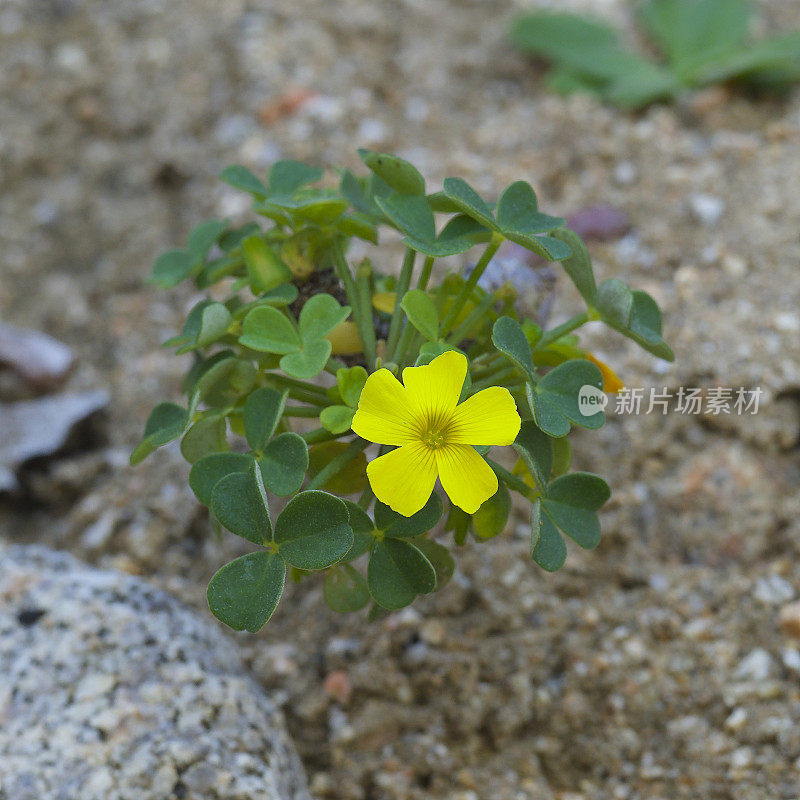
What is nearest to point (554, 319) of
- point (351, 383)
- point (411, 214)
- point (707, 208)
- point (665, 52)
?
point (707, 208)

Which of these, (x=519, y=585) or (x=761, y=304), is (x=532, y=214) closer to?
(x=519, y=585)

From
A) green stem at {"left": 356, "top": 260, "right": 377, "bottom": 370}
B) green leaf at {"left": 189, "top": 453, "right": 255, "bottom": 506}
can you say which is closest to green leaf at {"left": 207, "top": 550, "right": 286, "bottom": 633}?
green leaf at {"left": 189, "top": 453, "right": 255, "bottom": 506}

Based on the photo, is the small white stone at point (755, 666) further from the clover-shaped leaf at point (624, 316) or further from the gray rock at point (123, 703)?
the gray rock at point (123, 703)

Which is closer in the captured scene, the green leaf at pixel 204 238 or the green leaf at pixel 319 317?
the green leaf at pixel 319 317

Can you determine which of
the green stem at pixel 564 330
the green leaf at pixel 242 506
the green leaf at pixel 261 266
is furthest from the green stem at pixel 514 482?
the green leaf at pixel 261 266

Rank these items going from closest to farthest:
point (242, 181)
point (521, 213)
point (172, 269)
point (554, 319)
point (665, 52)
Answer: point (521, 213), point (242, 181), point (172, 269), point (554, 319), point (665, 52)

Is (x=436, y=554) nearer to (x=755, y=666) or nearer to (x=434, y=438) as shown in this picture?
(x=434, y=438)
